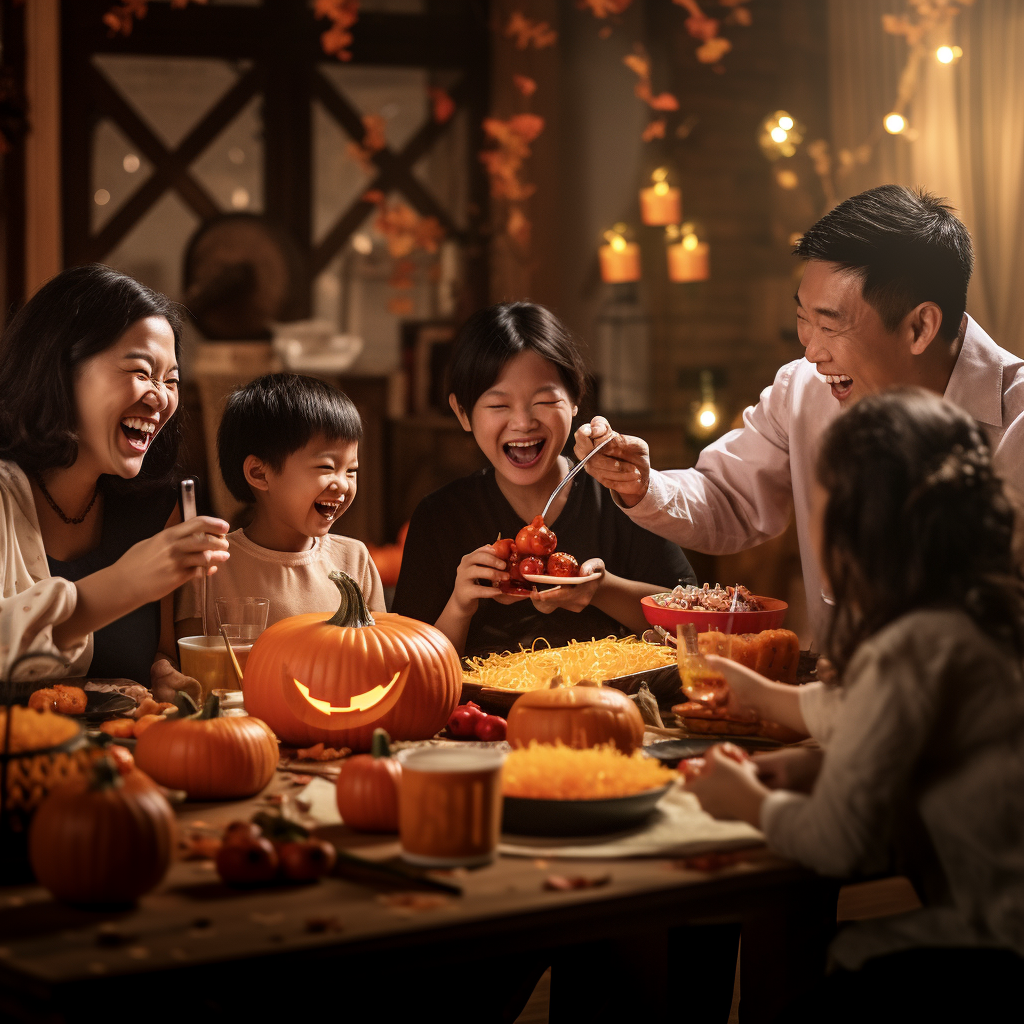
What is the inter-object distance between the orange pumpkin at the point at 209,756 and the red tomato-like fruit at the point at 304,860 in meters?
0.26

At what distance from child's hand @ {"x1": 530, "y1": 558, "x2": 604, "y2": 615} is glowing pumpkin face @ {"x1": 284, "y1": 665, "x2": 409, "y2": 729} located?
0.56m

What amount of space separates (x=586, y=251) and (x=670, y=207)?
53 cm

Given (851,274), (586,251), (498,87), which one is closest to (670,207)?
(586,251)

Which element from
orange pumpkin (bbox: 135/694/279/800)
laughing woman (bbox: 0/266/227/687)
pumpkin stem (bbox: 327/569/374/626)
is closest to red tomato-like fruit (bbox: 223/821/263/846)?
orange pumpkin (bbox: 135/694/279/800)

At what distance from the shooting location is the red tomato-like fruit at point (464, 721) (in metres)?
1.75

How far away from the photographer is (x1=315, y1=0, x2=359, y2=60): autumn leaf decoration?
21.7 feet

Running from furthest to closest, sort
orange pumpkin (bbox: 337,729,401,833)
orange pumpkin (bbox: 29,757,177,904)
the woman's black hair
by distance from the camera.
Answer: the woman's black hair → orange pumpkin (bbox: 337,729,401,833) → orange pumpkin (bbox: 29,757,177,904)

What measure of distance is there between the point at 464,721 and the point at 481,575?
18.2 inches

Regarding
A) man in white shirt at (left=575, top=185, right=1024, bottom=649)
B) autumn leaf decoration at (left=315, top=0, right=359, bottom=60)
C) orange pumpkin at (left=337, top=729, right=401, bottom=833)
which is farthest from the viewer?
autumn leaf decoration at (left=315, top=0, right=359, bottom=60)

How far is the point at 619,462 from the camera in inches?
97.4

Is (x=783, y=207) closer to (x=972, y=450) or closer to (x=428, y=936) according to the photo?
(x=972, y=450)

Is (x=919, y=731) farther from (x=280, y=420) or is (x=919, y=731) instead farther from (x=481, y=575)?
(x=280, y=420)

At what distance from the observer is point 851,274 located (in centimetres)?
229

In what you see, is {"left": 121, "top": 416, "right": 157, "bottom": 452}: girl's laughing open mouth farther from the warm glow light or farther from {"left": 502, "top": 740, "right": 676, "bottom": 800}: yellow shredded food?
the warm glow light
